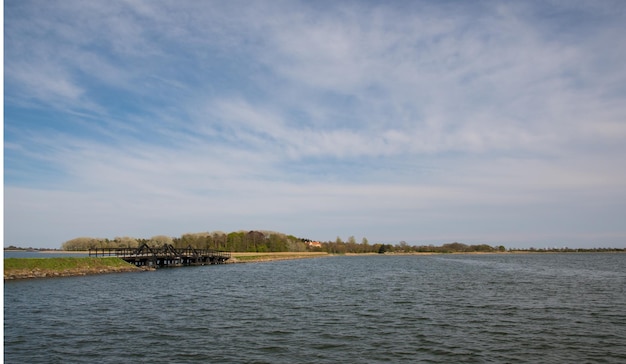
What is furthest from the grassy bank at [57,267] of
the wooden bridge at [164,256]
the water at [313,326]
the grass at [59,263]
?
the water at [313,326]

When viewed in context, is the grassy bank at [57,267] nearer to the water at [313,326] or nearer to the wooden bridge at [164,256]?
the wooden bridge at [164,256]

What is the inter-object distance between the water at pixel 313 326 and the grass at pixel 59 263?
14.9 meters

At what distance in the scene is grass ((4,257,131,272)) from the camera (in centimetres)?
5653

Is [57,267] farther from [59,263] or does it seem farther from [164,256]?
[164,256]

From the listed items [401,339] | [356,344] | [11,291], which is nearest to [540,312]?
[401,339]

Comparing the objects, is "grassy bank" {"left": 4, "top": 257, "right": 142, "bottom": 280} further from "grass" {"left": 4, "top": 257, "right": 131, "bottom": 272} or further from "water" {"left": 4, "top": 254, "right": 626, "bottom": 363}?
"water" {"left": 4, "top": 254, "right": 626, "bottom": 363}

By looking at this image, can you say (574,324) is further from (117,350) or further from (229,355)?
(117,350)

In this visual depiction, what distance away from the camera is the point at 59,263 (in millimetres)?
61719

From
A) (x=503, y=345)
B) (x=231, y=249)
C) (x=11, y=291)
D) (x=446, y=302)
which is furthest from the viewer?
(x=231, y=249)

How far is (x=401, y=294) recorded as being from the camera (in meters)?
42.4

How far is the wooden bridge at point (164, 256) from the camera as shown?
273 feet

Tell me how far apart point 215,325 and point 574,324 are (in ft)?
75.4

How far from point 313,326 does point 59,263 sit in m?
51.6

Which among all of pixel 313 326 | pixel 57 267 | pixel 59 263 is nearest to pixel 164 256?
pixel 59 263
